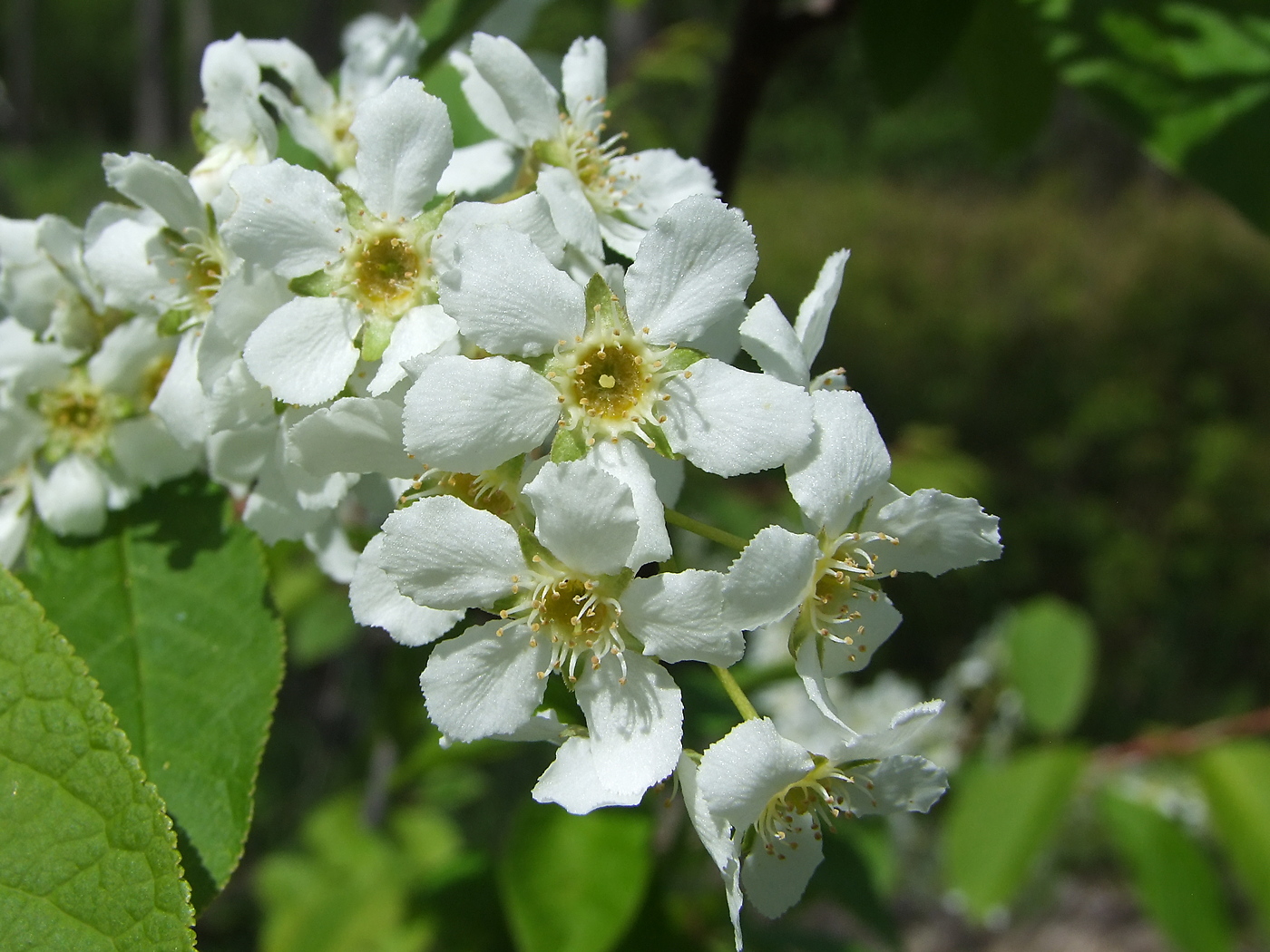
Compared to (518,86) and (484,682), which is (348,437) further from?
(518,86)

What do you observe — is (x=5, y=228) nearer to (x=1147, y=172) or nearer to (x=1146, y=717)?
(x=1146, y=717)

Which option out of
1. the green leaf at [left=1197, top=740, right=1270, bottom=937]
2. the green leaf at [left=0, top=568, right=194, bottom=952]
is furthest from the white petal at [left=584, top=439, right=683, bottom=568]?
the green leaf at [left=1197, top=740, right=1270, bottom=937]

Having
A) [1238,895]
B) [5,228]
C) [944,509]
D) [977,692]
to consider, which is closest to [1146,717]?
[1238,895]

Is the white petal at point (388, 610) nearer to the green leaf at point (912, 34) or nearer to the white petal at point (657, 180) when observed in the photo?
the white petal at point (657, 180)

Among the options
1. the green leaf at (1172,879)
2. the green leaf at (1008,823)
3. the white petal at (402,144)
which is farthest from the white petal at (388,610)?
the green leaf at (1172,879)

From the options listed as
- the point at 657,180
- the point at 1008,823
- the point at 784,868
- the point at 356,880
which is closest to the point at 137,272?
the point at 657,180
